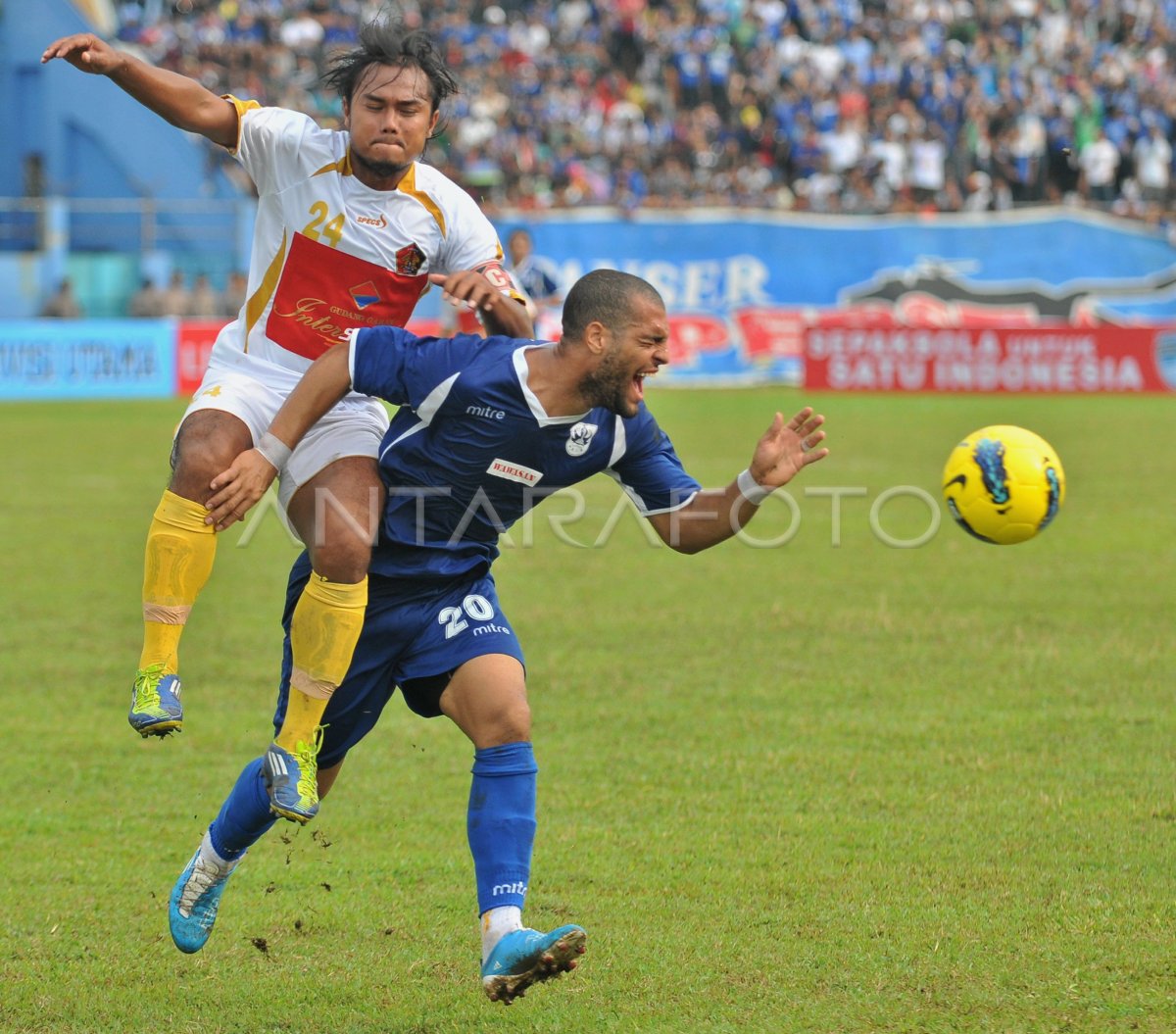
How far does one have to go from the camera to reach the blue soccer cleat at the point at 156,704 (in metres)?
4.74

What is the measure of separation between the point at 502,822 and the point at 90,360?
23088 millimetres

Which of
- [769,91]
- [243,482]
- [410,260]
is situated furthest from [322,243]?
[769,91]

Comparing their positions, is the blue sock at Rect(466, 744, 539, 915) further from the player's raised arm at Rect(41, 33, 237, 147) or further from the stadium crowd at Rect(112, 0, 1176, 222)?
the stadium crowd at Rect(112, 0, 1176, 222)

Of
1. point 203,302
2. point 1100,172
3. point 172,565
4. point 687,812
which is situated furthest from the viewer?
point 1100,172

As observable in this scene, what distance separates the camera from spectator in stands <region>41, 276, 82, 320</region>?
26.1 meters

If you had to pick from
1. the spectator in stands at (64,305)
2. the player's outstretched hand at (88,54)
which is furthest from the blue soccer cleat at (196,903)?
the spectator in stands at (64,305)

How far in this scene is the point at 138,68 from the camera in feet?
16.4

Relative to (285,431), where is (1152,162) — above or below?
above

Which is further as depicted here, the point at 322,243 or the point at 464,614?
the point at 322,243

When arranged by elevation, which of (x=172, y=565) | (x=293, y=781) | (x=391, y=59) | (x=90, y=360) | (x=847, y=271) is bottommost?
(x=293, y=781)

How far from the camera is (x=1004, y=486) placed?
599 cm

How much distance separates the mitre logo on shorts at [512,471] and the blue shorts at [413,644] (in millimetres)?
368

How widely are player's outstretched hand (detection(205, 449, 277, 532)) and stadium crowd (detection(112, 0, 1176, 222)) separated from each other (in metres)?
24.2

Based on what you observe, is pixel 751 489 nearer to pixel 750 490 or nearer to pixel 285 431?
pixel 750 490
